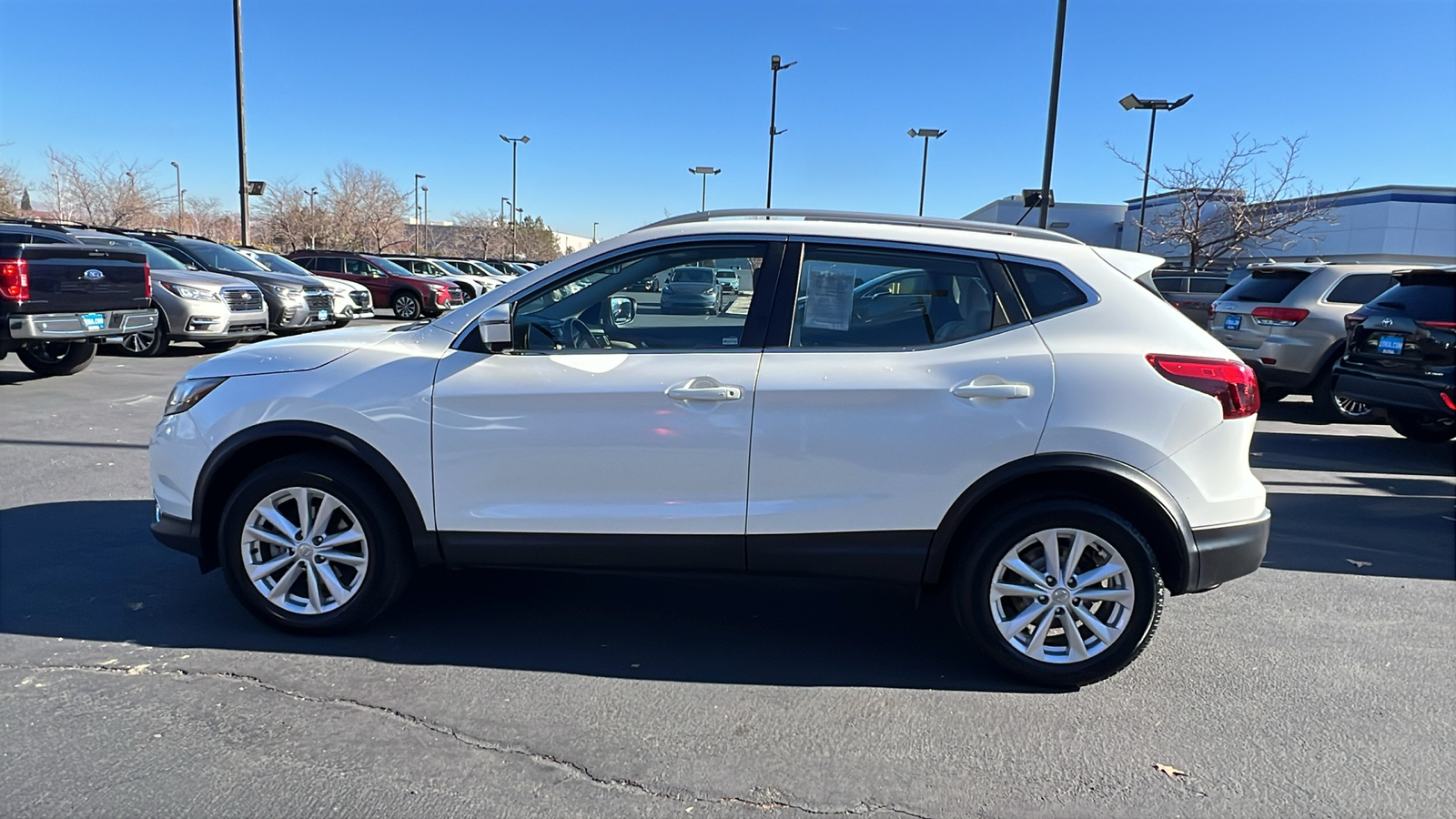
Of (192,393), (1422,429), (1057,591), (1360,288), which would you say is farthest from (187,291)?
(1422,429)

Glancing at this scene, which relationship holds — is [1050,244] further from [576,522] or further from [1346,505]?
[1346,505]

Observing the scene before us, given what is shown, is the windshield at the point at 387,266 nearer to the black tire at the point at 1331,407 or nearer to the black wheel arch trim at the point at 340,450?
the black tire at the point at 1331,407

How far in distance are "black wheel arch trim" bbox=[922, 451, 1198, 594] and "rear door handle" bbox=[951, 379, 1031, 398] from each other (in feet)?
0.80

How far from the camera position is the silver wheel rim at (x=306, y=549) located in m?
3.75

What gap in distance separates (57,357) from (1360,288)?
14.2 metres

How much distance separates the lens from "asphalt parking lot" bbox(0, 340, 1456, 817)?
286 centimetres

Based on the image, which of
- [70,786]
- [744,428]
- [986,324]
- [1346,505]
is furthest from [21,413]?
[1346,505]

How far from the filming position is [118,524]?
17.1 ft

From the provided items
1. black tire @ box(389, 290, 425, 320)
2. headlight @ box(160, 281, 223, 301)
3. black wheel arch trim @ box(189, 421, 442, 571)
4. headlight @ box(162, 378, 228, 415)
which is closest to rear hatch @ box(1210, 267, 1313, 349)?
black wheel arch trim @ box(189, 421, 442, 571)

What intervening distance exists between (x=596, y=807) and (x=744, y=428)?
1.40 metres

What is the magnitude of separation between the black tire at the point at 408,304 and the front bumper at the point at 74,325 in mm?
11341

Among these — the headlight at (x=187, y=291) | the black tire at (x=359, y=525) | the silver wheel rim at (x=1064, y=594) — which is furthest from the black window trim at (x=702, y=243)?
the headlight at (x=187, y=291)

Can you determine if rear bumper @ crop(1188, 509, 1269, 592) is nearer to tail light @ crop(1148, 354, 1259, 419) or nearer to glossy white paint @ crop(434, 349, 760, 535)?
tail light @ crop(1148, 354, 1259, 419)

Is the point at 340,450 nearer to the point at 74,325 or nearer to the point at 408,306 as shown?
the point at 74,325
